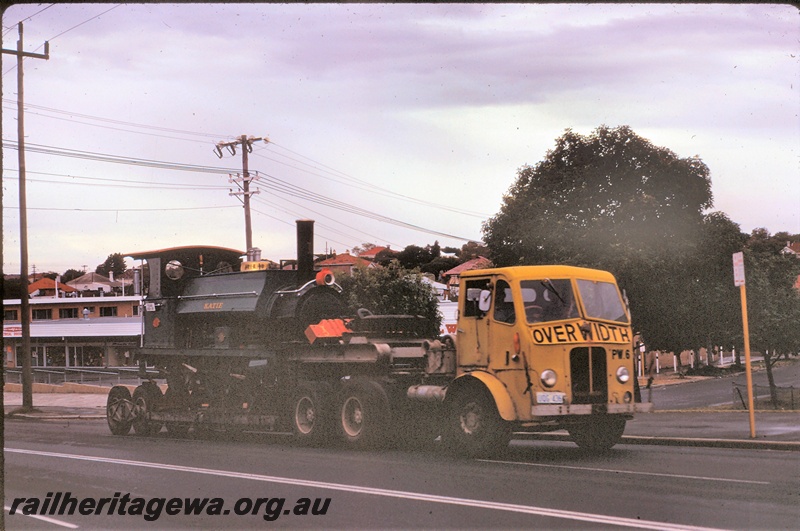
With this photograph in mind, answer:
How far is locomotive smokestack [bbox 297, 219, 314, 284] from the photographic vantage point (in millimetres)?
19219

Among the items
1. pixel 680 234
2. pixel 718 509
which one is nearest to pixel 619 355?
pixel 718 509

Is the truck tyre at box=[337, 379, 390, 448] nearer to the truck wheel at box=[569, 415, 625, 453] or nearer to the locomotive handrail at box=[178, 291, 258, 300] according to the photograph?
the truck wheel at box=[569, 415, 625, 453]

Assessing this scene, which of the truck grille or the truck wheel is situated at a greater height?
the truck grille

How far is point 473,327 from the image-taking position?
14.8 m

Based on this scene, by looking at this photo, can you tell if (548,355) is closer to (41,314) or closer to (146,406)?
(146,406)

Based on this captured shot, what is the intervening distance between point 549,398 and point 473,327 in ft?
6.67

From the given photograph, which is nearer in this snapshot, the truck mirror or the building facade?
the truck mirror

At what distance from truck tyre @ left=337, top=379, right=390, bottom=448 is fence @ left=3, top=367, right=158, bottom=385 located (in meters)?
26.6

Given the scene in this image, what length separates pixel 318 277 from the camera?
62.2 feet

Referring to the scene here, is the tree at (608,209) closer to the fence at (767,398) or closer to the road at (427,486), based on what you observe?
the fence at (767,398)

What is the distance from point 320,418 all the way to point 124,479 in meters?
4.92

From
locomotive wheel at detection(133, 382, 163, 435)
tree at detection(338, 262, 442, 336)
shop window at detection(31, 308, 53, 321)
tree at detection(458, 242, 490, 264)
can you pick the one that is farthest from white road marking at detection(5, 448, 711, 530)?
shop window at detection(31, 308, 53, 321)

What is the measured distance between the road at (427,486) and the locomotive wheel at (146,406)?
4.75 m

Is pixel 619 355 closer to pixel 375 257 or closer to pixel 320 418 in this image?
pixel 320 418
